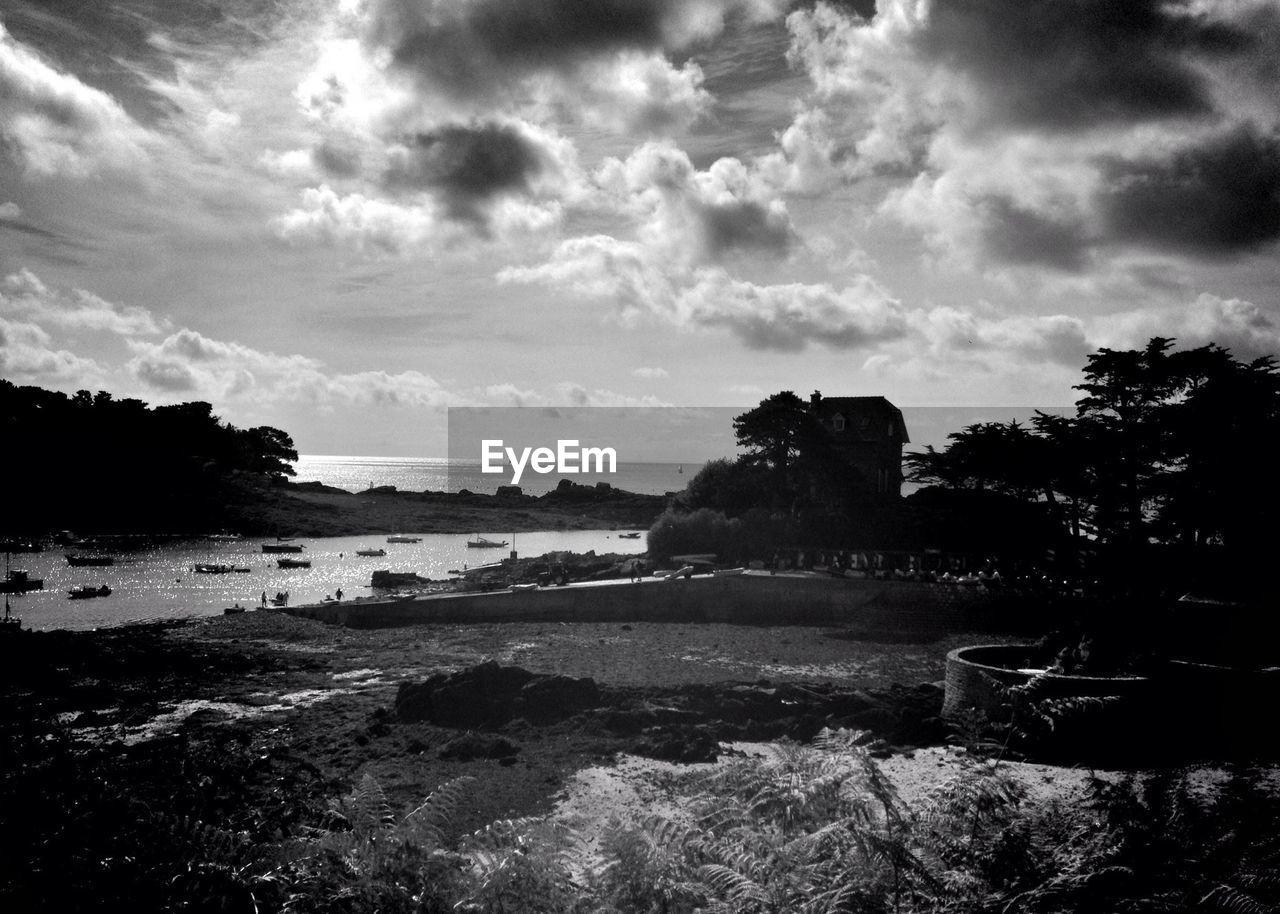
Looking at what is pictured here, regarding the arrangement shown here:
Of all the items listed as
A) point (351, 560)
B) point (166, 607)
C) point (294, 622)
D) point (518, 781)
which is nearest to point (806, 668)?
point (518, 781)

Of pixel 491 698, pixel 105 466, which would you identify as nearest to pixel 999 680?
pixel 491 698

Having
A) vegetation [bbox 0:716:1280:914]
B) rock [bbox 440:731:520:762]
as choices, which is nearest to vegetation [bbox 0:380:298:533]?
rock [bbox 440:731:520:762]

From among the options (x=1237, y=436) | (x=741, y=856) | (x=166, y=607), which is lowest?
(x=166, y=607)

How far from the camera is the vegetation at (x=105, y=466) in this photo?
312 feet

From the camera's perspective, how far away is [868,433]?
55.8 meters

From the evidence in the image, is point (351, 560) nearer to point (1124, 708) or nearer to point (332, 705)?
point (332, 705)

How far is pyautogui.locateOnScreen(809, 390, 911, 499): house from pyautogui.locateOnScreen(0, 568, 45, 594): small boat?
55.9 metres

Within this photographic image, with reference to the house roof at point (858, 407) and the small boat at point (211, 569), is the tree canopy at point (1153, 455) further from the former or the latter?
the small boat at point (211, 569)

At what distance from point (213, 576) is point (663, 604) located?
46.5 m

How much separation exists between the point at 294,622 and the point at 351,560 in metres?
47.2

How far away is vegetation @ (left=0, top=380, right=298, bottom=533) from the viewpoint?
95188 mm

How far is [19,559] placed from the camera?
3049 inches

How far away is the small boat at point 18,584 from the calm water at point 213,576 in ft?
3.04

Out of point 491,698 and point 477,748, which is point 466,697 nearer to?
point 491,698
